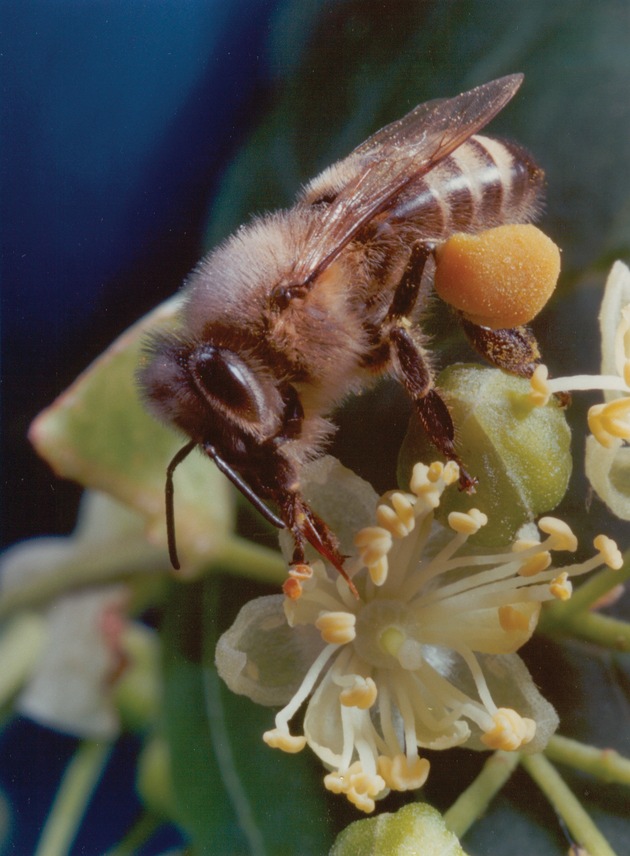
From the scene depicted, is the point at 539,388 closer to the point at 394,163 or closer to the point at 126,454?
the point at 394,163

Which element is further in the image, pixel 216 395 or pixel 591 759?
pixel 591 759

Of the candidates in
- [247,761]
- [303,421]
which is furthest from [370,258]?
[247,761]

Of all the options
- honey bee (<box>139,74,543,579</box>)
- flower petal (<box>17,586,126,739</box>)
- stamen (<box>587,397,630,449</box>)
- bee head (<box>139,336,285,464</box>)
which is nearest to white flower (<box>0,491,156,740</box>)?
flower petal (<box>17,586,126,739</box>)

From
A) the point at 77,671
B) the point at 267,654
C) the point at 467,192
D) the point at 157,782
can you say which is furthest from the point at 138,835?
the point at 467,192

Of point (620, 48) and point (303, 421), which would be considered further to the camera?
point (620, 48)

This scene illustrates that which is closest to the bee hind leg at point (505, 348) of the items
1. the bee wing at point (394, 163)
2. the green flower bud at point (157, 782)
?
the bee wing at point (394, 163)

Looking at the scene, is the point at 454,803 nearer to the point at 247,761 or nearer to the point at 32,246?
the point at 247,761
